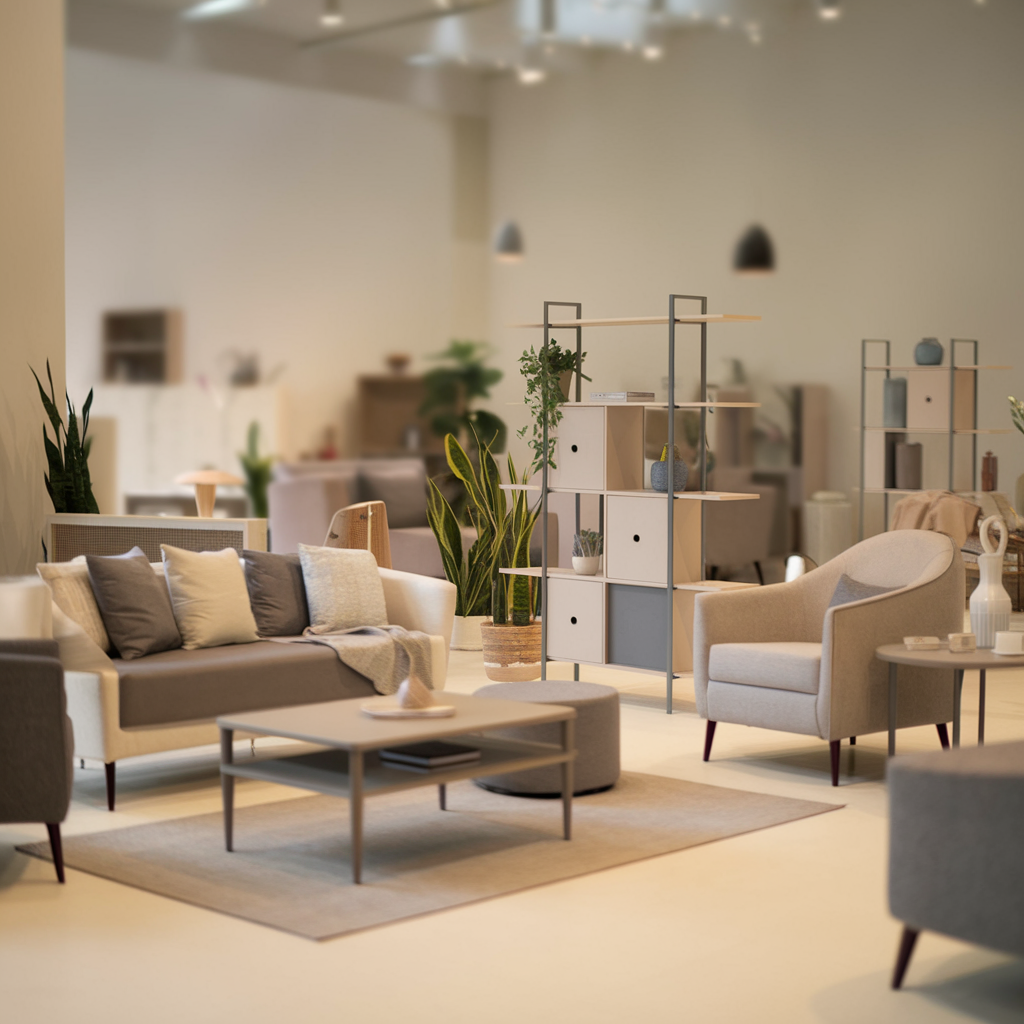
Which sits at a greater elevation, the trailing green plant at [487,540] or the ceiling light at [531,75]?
the ceiling light at [531,75]

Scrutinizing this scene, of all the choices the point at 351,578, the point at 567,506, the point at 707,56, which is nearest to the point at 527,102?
the point at 707,56

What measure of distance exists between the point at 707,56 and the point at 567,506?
3386mm

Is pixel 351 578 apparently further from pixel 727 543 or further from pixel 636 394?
pixel 727 543

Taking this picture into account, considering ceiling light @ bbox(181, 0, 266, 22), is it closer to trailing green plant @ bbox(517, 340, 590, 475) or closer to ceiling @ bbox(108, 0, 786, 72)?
ceiling @ bbox(108, 0, 786, 72)

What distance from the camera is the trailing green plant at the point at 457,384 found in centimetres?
1107

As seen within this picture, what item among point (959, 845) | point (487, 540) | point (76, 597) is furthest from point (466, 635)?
point (959, 845)

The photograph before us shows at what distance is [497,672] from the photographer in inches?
271

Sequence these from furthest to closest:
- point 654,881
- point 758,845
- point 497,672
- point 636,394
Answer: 1. point 497,672
2. point 636,394
3. point 758,845
4. point 654,881

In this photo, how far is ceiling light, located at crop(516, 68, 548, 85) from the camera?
10.9 metres

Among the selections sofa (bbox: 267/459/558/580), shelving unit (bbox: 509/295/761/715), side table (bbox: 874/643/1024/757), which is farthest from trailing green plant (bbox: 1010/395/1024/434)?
side table (bbox: 874/643/1024/757)

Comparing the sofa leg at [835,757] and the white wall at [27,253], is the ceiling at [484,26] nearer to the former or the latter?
the white wall at [27,253]

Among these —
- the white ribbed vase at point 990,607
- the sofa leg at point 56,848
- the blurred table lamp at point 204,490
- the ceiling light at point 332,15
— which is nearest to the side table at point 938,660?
the white ribbed vase at point 990,607

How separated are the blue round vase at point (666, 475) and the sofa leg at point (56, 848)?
120 inches

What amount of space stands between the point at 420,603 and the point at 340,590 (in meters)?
0.30
